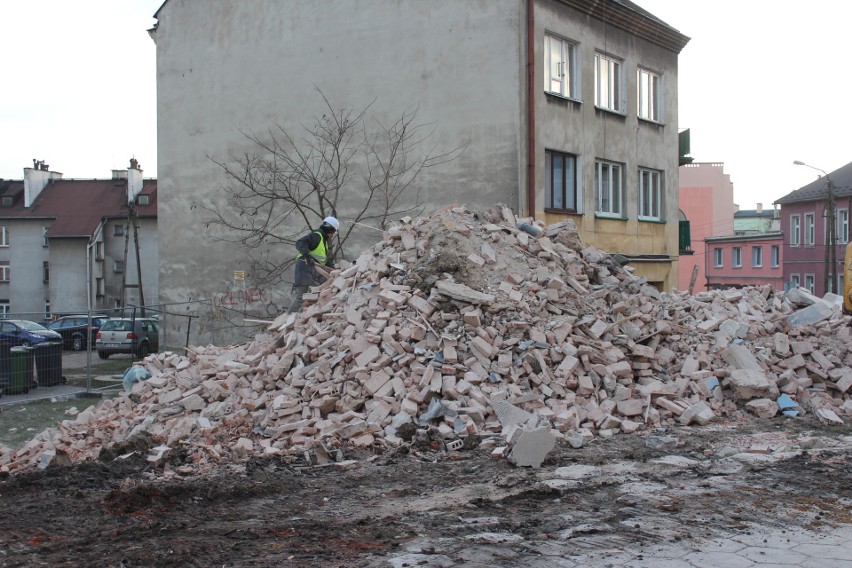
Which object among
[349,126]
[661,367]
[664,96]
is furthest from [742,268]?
[661,367]

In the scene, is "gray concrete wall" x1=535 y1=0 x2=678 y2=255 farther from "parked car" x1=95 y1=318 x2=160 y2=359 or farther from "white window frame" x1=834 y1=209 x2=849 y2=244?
"white window frame" x1=834 y1=209 x2=849 y2=244

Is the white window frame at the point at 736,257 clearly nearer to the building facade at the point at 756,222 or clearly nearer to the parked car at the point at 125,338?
the building facade at the point at 756,222

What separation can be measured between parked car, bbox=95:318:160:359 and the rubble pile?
19.5ft

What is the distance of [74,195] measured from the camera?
5072cm

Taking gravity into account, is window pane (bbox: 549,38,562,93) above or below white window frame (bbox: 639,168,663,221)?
above

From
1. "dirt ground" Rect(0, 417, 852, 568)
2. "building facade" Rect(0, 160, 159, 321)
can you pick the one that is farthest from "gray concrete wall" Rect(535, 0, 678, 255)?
"building facade" Rect(0, 160, 159, 321)

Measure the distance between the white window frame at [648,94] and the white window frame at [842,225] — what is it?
27.0 metres

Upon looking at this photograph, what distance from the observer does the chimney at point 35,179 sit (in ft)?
166

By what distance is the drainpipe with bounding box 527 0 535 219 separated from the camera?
764 inches

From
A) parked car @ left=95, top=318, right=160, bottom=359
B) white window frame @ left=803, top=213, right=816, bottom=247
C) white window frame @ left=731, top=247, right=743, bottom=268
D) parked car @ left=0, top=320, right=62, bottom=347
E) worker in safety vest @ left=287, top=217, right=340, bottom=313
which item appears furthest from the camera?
white window frame @ left=731, top=247, right=743, bottom=268

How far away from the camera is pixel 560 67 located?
21.0 m

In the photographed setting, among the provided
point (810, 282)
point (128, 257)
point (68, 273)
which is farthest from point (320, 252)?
point (810, 282)

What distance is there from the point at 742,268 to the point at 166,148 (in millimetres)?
44411

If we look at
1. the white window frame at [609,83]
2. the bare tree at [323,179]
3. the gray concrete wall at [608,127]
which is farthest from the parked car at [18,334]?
the white window frame at [609,83]
